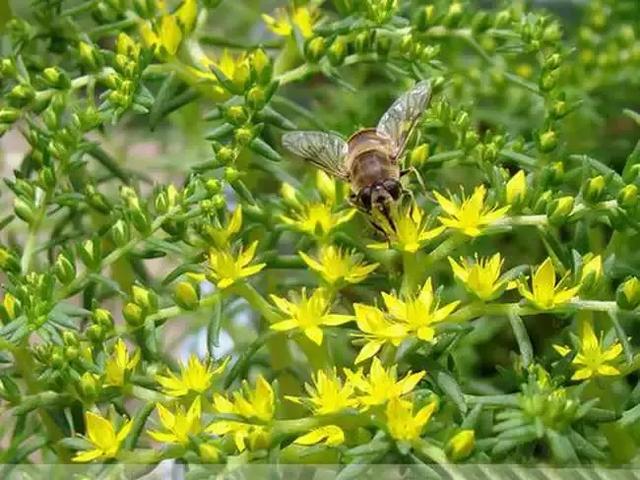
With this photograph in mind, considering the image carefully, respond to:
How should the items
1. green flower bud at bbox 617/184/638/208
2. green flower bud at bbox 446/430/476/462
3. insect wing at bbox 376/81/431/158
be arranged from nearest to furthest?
1. green flower bud at bbox 446/430/476/462
2. green flower bud at bbox 617/184/638/208
3. insect wing at bbox 376/81/431/158

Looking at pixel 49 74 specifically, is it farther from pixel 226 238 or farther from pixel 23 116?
pixel 226 238

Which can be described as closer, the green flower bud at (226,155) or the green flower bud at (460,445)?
the green flower bud at (460,445)

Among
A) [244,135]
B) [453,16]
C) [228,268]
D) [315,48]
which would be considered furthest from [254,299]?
[453,16]

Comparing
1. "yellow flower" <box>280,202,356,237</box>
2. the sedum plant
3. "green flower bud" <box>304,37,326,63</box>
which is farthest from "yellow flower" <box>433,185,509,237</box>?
"green flower bud" <box>304,37,326,63</box>

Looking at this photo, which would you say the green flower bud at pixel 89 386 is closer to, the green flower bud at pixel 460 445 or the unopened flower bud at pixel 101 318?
the unopened flower bud at pixel 101 318

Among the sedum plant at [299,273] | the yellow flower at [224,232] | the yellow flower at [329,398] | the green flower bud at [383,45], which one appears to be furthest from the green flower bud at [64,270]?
the green flower bud at [383,45]

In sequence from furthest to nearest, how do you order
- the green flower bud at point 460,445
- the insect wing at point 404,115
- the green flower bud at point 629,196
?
the insect wing at point 404,115 < the green flower bud at point 629,196 < the green flower bud at point 460,445

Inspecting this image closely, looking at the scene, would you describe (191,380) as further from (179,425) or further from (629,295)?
(629,295)

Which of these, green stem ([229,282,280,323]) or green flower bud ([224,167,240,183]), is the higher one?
green flower bud ([224,167,240,183])

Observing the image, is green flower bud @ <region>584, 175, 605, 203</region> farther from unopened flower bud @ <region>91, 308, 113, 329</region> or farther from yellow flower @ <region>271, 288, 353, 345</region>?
unopened flower bud @ <region>91, 308, 113, 329</region>
